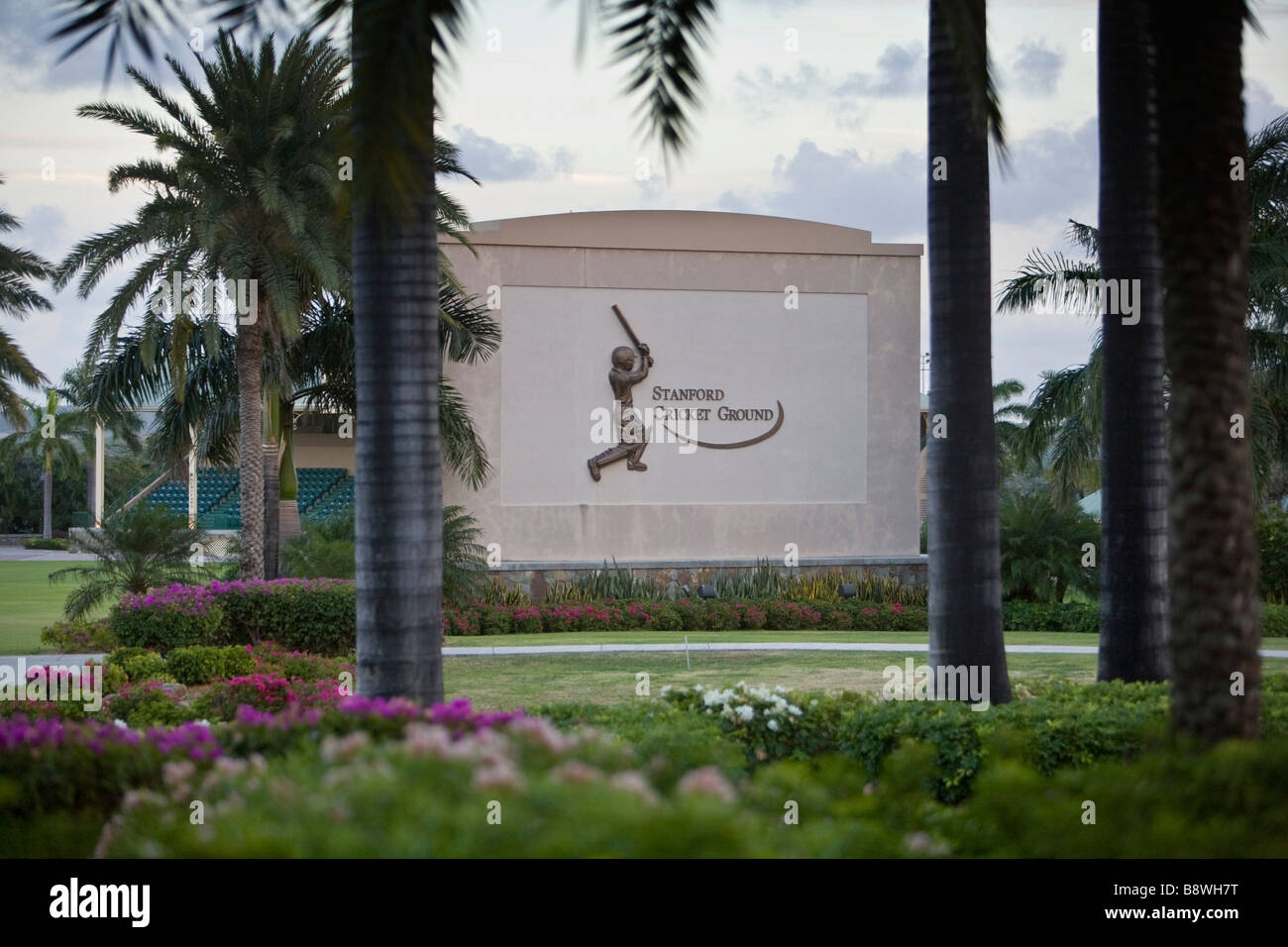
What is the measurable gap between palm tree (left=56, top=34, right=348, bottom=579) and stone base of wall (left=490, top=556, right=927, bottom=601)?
5830 millimetres

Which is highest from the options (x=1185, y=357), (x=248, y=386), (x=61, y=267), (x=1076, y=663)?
(x=61, y=267)

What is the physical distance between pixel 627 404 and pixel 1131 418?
15794 millimetres

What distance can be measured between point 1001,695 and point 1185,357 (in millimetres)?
3601

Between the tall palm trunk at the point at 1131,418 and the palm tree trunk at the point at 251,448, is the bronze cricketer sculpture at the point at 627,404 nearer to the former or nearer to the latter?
the palm tree trunk at the point at 251,448

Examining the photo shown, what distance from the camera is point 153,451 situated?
2231cm

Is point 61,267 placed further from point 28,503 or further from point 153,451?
point 28,503

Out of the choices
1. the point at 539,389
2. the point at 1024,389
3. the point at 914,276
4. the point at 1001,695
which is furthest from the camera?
the point at 1024,389

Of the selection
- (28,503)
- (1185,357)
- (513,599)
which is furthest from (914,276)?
(28,503)

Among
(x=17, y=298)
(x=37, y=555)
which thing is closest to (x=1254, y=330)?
(x=17, y=298)

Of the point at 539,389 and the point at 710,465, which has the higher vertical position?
the point at 539,389

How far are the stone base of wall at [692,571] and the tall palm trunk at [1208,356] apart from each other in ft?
60.4

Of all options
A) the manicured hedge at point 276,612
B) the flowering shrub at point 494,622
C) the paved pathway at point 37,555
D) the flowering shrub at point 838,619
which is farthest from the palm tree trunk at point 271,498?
the paved pathway at point 37,555

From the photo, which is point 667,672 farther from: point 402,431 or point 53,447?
point 53,447

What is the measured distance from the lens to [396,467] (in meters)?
6.75
